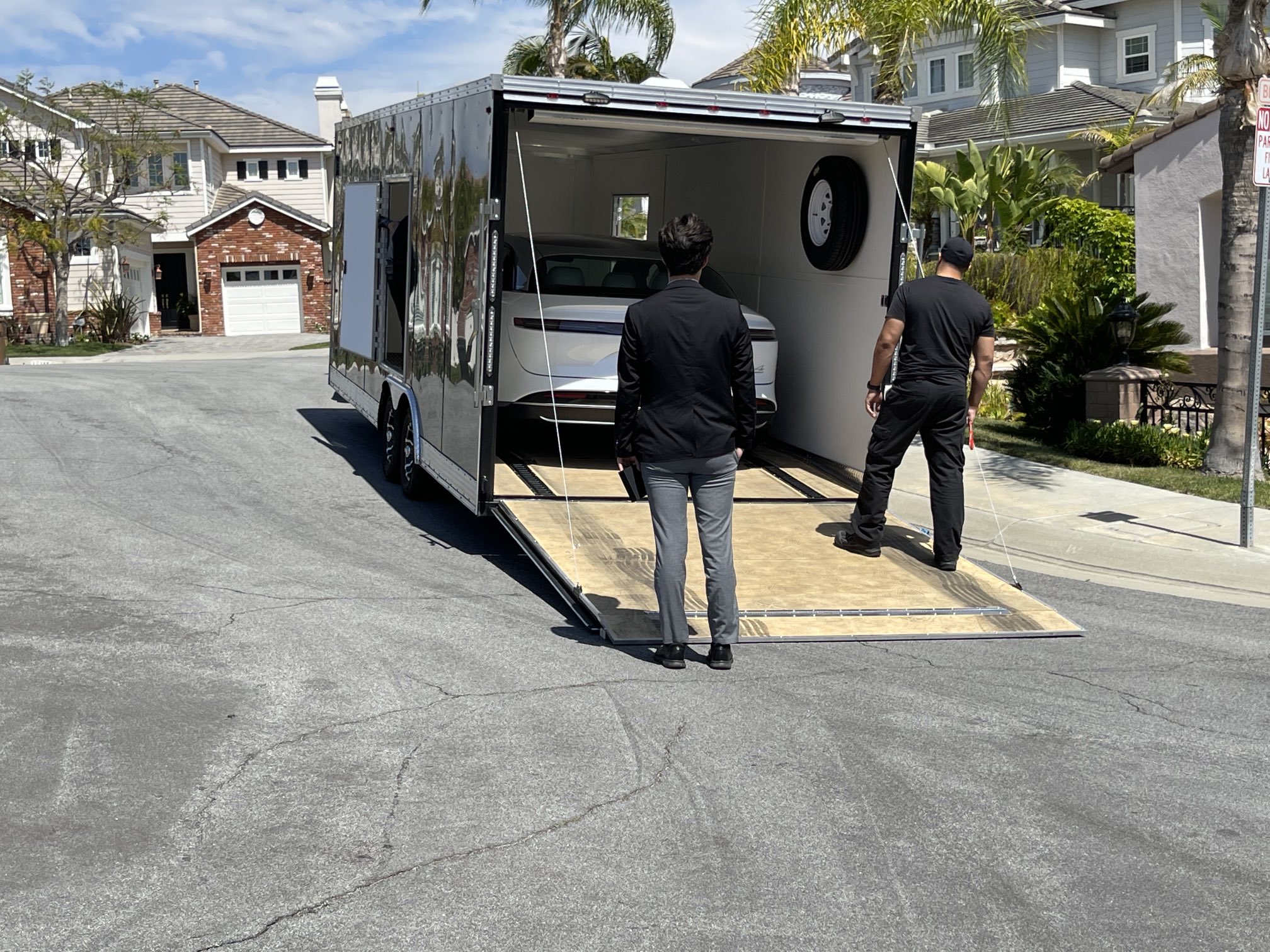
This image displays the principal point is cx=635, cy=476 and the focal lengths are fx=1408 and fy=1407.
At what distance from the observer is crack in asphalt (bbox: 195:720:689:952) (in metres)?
3.97

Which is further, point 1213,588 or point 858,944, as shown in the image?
point 1213,588

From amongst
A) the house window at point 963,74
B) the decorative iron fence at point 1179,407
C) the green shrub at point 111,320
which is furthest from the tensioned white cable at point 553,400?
the house window at point 963,74

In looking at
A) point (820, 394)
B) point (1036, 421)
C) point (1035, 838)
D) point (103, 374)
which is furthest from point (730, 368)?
point (103, 374)

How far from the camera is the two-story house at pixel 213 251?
133 ft

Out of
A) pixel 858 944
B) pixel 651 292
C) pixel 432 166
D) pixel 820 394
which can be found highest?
A: pixel 432 166

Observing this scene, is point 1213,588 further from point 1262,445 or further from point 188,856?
point 188,856

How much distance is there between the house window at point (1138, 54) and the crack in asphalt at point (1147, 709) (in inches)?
1391

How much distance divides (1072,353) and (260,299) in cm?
3203

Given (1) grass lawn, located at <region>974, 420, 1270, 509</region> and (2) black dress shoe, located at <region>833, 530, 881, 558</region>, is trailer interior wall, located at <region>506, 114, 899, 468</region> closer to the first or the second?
(2) black dress shoe, located at <region>833, 530, 881, 558</region>

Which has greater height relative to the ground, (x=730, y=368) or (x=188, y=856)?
(x=730, y=368)

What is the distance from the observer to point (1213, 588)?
8.66m

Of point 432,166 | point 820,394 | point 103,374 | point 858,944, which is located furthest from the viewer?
point 103,374

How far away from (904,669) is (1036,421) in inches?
347

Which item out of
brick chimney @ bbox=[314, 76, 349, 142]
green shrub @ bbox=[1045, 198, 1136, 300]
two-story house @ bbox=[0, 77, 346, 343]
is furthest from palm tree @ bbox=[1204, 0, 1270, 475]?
brick chimney @ bbox=[314, 76, 349, 142]
